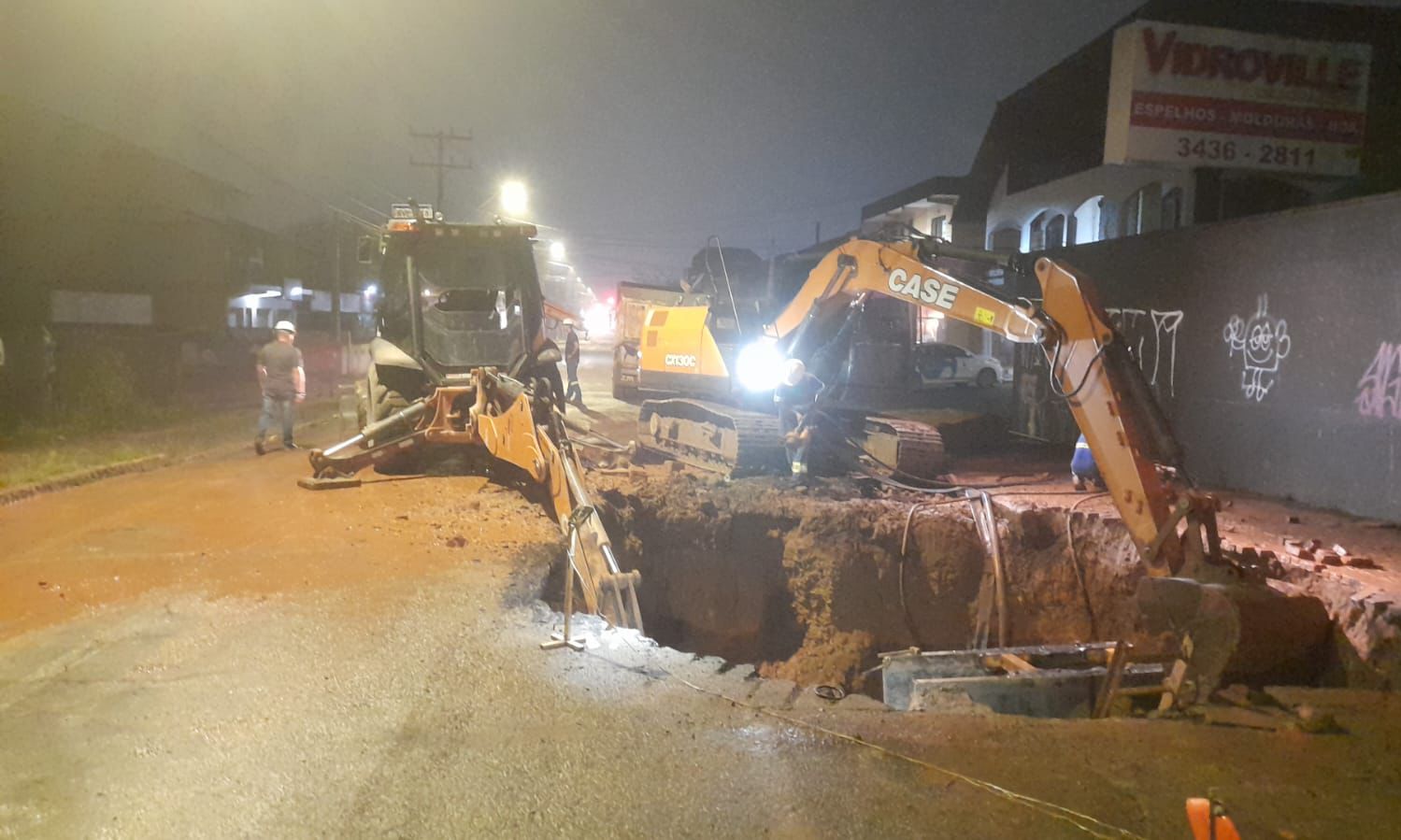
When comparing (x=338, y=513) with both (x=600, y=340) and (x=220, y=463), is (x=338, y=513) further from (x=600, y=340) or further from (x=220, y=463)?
(x=600, y=340)

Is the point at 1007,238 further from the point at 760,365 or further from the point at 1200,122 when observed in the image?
the point at 760,365

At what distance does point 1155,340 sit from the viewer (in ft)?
40.1

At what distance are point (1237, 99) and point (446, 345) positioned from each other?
11598 mm

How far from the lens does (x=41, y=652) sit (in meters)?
5.64

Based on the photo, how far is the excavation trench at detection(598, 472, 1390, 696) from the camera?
29.7 ft

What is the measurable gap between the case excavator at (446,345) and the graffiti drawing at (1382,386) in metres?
8.18

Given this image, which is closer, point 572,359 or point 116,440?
point 116,440

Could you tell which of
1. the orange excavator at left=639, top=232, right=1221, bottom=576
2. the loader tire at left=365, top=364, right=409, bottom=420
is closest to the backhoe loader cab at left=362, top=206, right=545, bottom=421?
the loader tire at left=365, top=364, right=409, bottom=420

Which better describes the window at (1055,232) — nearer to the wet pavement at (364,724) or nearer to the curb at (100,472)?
the curb at (100,472)

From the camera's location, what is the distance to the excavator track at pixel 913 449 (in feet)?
36.4

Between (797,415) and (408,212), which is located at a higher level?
(408,212)

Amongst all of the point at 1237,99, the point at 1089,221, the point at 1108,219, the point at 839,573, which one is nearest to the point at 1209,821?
the point at 839,573

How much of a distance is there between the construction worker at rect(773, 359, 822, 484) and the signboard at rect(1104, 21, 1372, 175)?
6.36 meters

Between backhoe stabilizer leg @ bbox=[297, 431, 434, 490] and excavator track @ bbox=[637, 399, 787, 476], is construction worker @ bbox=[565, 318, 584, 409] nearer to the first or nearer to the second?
excavator track @ bbox=[637, 399, 787, 476]
